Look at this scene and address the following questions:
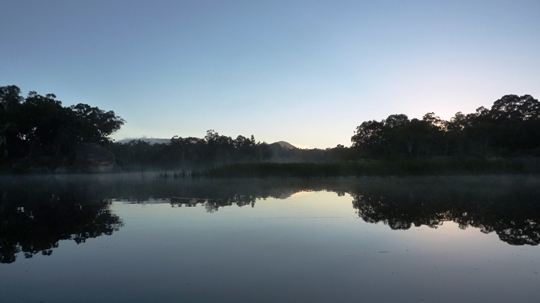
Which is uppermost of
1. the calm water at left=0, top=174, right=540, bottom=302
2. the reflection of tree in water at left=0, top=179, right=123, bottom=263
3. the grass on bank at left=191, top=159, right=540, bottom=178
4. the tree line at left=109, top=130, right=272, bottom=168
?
the tree line at left=109, top=130, right=272, bottom=168

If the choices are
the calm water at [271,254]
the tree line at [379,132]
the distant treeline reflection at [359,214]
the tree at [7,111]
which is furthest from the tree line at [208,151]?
the calm water at [271,254]

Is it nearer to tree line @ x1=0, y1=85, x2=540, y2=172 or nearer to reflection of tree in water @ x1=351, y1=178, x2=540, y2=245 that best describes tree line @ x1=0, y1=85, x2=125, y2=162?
tree line @ x1=0, y1=85, x2=540, y2=172

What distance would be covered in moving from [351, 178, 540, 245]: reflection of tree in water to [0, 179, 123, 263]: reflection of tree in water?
7.11 metres

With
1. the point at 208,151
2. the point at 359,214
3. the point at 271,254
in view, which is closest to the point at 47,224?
the point at 271,254

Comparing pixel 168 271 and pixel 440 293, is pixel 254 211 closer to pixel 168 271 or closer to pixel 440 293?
pixel 168 271

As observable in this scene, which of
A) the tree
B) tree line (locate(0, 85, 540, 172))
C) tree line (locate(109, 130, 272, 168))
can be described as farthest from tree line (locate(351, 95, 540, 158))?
the tree

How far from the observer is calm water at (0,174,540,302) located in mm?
4861

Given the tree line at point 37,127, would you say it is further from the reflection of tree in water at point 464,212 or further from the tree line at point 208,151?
the reflection of tree in water at point 464,212

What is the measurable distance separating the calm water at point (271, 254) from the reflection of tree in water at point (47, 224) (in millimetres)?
36

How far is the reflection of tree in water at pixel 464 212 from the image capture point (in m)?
9.01

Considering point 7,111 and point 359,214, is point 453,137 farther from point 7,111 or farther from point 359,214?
point 7,111

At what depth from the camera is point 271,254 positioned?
21.9ft

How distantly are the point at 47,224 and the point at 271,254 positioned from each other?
6.58 metres

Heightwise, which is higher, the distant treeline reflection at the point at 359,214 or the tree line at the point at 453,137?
the tree line at the point at 453,137
